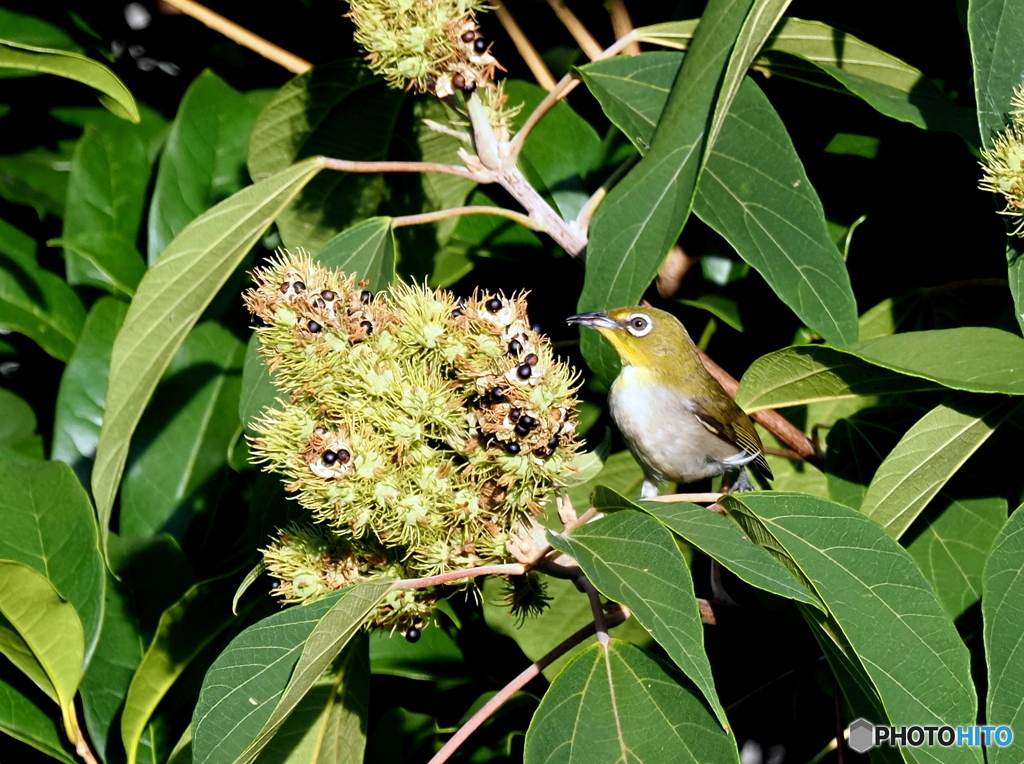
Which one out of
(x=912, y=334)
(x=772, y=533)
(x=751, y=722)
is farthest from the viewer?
(x=751, y=722)

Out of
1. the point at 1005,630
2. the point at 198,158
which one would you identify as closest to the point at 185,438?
the point at 198,158

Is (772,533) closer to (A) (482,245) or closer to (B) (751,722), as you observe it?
(A) (482,245)

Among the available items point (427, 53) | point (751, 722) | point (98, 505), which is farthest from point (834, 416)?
point (98, 505)

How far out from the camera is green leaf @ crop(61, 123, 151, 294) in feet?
8.83

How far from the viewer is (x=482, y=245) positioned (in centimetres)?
272

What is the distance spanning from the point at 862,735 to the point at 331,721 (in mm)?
1059

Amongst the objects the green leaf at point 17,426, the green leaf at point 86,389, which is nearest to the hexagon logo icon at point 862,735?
the green leaf at point 86,389

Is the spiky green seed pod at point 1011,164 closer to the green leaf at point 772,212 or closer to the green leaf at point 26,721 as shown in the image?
the green leaf at point 772,212

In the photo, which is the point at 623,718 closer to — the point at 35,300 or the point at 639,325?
→ the point at 639,325

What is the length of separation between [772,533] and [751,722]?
1.55 meters

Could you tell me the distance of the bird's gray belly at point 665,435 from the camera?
2.57 metres

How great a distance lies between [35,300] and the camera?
2750 mm

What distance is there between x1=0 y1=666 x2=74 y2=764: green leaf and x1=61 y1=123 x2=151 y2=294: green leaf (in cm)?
105

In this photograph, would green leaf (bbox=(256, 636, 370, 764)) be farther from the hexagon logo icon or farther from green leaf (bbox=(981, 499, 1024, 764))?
green leaf (bbox=(981, 499, 1024, 764))
